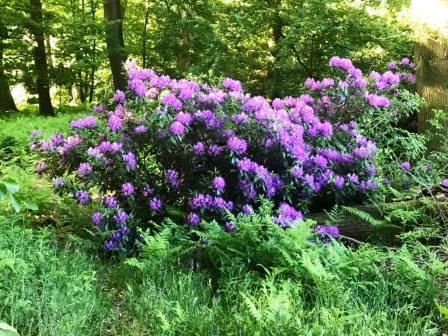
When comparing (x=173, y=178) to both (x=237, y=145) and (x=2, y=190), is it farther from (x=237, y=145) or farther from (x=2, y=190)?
(x=2, y=190)

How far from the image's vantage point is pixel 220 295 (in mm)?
3137

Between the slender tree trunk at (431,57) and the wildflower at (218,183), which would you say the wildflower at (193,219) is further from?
the slender tree trunk at (431,57)

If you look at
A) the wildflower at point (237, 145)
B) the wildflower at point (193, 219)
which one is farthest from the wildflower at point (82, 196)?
the wildflower at point (237, 145)

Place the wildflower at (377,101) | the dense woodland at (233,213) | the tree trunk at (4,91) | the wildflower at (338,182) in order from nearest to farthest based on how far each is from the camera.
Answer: the dense woodland at (233,213) → the wildflower at (338,182) → the wildflower at (377,101) → the tree trunk at (4,91)

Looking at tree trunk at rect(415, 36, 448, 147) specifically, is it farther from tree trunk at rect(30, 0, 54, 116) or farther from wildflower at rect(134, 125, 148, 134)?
tree trunk at rect(30, 0, 54, 116)

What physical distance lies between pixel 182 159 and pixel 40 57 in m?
12.2

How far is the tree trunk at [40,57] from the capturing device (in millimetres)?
13542

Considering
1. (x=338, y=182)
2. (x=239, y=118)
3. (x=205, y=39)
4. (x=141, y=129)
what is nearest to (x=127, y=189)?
(x=141, y=129)

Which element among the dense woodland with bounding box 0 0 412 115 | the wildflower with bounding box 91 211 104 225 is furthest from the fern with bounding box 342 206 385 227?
the dense woodland with bounding box 0 0 412 115

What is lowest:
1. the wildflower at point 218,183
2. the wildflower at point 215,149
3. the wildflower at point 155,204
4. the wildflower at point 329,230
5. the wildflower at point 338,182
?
the wildflower at point 329,230

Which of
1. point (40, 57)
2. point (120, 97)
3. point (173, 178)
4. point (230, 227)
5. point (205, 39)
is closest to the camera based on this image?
point (230, 227)

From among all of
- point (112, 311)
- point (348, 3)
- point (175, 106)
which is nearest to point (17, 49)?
point (348, 3)

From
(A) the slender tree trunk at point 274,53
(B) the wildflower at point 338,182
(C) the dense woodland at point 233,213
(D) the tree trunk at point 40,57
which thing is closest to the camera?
(C) the dense woodland at point 233,213

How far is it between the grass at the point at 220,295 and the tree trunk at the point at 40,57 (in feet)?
37.3
